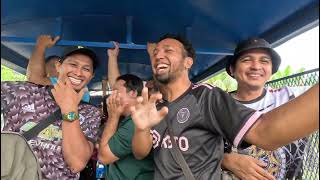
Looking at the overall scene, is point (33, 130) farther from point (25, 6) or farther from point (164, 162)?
point (25, 6)

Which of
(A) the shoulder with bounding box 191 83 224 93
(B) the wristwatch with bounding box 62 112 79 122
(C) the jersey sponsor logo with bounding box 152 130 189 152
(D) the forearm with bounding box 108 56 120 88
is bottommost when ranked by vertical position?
(C) the jersey sponsor logo with bounding box 152 130 189 152

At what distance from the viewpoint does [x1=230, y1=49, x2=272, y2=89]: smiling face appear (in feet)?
8.59

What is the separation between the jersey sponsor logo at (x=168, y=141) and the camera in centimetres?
205

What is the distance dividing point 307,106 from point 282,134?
18 centimetres

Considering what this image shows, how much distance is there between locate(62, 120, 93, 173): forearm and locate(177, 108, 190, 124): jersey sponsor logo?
2.14 ft

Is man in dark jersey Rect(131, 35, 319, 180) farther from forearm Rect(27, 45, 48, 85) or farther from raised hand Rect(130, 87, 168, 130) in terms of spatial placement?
forearm Rect(27, 45, 48, 85)

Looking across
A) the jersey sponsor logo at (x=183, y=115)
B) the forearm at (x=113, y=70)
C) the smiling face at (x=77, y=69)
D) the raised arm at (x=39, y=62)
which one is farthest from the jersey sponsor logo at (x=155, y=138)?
the forearm at (x=113, y=70)

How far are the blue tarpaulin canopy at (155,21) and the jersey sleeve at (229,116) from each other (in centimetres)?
103

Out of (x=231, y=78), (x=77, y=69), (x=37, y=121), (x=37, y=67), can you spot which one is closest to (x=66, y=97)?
(x=37, y=121)

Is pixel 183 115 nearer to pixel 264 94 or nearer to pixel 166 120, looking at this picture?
pixel 166 120

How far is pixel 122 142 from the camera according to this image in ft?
7.89

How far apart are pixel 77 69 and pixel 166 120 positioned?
0.91m

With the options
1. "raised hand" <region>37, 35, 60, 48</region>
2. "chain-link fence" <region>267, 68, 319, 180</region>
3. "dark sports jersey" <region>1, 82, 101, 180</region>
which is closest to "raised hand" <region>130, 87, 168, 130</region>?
"dark sports jersey" <region>1, 82, 101, 180</region>

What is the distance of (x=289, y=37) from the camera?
9.94 ft
